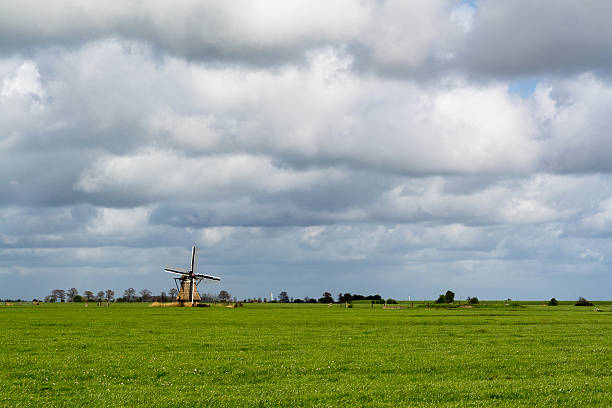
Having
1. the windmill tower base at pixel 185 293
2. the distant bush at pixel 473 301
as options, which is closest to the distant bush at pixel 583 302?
the distant bush at pixel 473 301

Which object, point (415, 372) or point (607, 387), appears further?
point (415, 372)

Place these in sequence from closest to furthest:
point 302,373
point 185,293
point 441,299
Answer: point 302,373
point 185,293
point 441,299

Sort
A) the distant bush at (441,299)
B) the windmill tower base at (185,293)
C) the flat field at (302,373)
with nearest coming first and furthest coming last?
the flat field at (302,373)
the windmill tower base at (185,293)
the distant bush at (441,299)

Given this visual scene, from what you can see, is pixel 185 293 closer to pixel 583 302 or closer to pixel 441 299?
pixel 441 299

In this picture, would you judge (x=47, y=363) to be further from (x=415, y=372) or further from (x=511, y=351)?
(x=511, y=351)

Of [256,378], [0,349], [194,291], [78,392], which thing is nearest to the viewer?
[78,392]

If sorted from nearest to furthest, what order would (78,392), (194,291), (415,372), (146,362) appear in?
(78,392)
(415,372)
(146,362)
(194,291)

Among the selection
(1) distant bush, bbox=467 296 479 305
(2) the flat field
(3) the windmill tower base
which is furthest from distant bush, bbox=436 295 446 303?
(2) the flat field

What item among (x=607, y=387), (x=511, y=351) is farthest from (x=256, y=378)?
(x=511, y=351)

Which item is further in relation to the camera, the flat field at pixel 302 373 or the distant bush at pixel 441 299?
the distant bush at pixel 441 299

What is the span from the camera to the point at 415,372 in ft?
73.8

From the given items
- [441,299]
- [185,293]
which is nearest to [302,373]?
[185,293]

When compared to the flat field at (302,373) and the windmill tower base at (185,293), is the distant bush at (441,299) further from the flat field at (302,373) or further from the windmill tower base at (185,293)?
the flat field at (302,373)

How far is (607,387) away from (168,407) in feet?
47.6
